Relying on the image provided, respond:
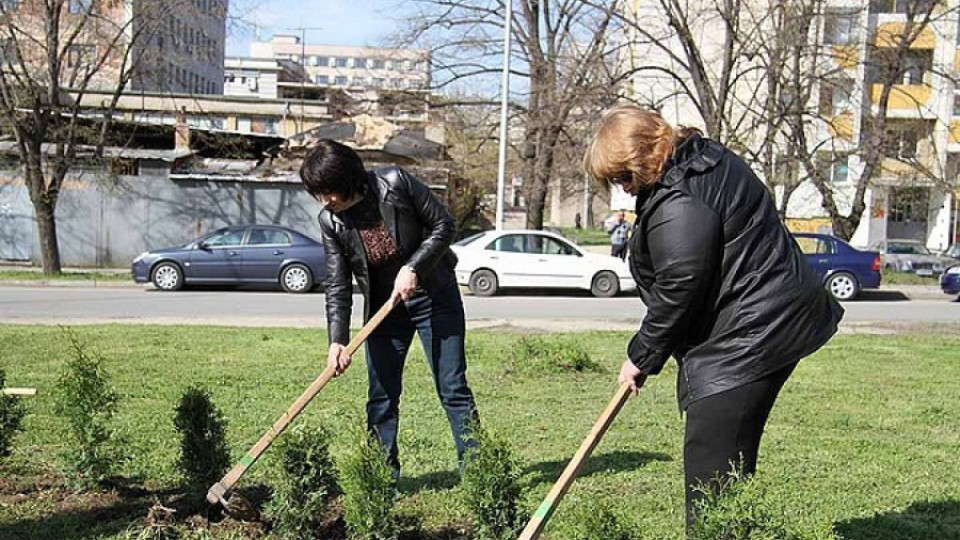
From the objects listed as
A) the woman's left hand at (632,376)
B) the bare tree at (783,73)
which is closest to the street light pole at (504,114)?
the bare tree at (783,73)

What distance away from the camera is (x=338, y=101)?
1240 inches

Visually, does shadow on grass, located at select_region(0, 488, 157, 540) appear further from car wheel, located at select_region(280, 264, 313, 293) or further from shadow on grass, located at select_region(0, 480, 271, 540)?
car wheel, located at select_region(280, 264, 313, 293)

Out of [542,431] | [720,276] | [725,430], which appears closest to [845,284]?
[542,431]

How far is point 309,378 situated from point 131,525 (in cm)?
428

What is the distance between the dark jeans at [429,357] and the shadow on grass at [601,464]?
0.61 metres

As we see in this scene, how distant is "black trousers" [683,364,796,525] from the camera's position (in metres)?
3.37

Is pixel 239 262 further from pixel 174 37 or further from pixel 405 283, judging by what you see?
pixel 405 283

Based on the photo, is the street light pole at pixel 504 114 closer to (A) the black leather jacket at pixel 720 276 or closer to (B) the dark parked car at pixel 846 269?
(B) the dark parked car at pixel 846 269

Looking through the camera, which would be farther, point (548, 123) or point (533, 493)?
point (548, 123)

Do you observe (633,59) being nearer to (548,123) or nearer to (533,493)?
(548,123)

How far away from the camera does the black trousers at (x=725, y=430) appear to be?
11.1 ft

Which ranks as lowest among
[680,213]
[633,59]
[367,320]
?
[367,320]

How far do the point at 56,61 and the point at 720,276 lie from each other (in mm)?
19799

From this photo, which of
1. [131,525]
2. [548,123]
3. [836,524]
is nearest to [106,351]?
[131,525]
